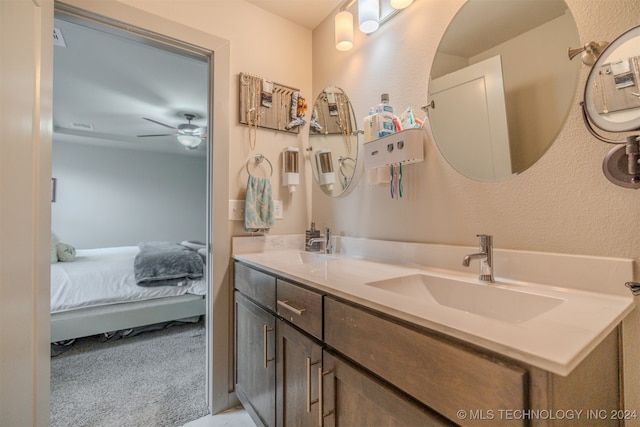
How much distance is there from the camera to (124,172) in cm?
487

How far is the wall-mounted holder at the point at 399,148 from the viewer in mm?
1183

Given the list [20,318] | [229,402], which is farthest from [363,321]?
[229,402]

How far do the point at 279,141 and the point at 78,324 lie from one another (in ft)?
7.05

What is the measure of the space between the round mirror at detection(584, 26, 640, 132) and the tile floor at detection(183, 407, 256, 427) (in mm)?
1883

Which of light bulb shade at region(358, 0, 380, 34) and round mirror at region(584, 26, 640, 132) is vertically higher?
light bulb shade at region(358, 0, 380, 34)

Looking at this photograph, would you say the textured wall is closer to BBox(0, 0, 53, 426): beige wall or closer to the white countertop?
BBox(0, 0, 53, 426): beige wall

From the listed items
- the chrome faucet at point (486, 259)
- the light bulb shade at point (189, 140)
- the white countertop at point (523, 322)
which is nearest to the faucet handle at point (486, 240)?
the chrome faucet at point (486, 259)

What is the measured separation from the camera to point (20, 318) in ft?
2.76

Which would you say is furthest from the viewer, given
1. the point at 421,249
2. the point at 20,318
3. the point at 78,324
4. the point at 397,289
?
the point at 78,324

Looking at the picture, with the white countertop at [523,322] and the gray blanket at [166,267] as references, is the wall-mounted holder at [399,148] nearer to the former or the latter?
the white countertop at [523,322]

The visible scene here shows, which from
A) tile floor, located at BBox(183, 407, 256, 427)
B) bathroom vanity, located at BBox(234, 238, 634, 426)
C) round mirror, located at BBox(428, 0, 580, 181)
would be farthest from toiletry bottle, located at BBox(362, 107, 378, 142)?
tile floor, located at BBox(183, 407, 256, 427)

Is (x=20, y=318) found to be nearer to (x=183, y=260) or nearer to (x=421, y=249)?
(x=421, y=249)

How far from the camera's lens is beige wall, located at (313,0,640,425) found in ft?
2.45

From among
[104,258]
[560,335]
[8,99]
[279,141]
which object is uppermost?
[279,141]
